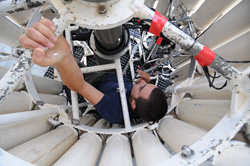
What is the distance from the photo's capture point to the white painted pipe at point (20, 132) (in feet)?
1.68

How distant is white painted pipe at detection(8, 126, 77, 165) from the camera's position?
0.49m

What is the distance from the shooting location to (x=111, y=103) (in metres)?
0.94

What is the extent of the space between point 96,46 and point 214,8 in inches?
28.7

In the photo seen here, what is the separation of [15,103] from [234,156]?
32.9 inches

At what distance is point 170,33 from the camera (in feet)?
1.51

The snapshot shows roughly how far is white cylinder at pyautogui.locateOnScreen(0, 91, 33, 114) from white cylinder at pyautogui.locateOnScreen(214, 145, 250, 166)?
0.77 m

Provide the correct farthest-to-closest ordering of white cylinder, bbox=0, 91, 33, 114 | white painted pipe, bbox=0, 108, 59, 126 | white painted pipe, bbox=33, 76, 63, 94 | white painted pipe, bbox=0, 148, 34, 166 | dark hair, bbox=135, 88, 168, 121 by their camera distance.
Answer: white painted pipe, bbox=33, 76, 63, 94 → dark hair, bbox=135, 88, 168, 121 → white cylinder, bbox=0, 91, 33, 114 → white painted pipe, bbox=0, 108, 59, 126 → white painted pipe, bbox=0, 148, 34, 166

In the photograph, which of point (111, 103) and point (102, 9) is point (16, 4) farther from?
point (111, 103)

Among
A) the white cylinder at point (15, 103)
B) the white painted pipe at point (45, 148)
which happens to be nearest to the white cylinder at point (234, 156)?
the white painted pipe at point (45, 148)

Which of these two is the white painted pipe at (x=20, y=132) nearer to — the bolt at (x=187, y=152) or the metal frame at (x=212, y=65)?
the metal frame at (x=212, y=65)

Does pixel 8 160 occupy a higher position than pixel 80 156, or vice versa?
pixel 8 160

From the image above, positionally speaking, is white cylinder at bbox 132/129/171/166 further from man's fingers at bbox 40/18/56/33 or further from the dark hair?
man's fingers at bbox 40/18/56/33

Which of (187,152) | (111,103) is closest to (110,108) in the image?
(111,103)

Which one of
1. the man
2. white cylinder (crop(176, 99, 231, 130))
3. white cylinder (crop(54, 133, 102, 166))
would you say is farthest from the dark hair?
white cylinder (crop(54, 133, 102, 166))
